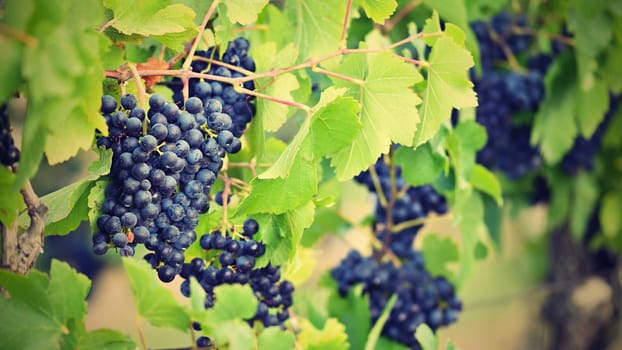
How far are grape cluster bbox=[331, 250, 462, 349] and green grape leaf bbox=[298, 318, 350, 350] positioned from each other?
0.30 m

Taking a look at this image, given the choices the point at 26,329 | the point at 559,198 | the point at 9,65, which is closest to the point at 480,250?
the point at 559,198

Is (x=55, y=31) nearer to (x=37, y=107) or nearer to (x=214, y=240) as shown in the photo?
(x=37, y=107)

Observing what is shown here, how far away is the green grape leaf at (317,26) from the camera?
120cm

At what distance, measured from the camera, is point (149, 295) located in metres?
0.83

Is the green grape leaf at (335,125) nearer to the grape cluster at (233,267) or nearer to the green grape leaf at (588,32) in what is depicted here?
the grape cluster at (233,267)

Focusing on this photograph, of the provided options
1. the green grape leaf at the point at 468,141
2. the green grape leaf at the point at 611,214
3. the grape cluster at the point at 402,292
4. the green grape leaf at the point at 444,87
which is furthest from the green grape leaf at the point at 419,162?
the green grape leaf at the point at 611,214

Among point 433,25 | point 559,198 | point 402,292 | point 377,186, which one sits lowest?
point 402,292

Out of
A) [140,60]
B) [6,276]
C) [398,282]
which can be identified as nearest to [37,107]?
[6,276]

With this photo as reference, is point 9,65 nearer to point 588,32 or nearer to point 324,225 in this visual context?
point 324,225

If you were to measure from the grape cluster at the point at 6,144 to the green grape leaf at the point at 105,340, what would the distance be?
30 cm

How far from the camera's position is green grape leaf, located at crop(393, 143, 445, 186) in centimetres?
134

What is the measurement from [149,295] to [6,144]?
0.36 metres

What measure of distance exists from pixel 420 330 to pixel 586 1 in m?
1.15

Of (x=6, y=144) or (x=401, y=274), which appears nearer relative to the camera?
(x=6, y=144)
